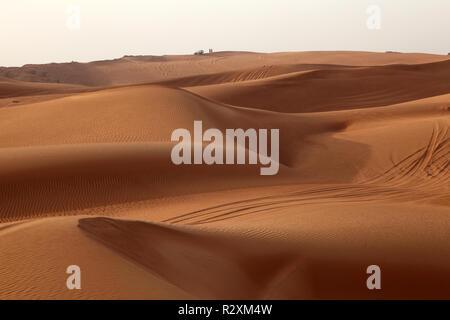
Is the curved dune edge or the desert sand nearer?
the desert sand

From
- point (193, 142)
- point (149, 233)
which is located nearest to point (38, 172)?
point (193, 142)

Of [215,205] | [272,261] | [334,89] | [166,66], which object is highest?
[166,66]

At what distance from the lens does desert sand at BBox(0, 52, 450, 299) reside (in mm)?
5422

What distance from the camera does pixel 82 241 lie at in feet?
17.7

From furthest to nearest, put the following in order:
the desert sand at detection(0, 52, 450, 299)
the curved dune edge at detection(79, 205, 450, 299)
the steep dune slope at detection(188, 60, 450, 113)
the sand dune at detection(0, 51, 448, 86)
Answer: the sand dune at detection(0, 51, 448, 86)
the steep dune slope at detection(188, 60, 450, 113)
the curved dune edge at detection(79, 205, 450, 299)
the desert sand at detection(0, 52, 450, 299)

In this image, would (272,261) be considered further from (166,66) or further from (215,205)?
(166,66)

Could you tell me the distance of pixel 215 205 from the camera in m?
10.1

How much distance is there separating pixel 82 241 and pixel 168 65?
56.5 meters

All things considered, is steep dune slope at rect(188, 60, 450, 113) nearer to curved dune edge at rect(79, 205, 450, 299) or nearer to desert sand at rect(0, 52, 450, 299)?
desert sand at rect(0, 52, 450, 299)

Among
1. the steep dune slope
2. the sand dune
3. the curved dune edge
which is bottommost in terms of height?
the curved dune edge

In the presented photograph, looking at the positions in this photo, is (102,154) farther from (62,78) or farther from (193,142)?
(62,78)

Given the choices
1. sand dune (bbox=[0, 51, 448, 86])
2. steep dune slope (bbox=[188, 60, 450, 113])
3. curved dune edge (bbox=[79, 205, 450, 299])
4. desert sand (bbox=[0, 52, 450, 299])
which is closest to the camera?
desert sand (bbox=[0, 52, 450, 299])

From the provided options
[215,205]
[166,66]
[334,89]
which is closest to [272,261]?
[215,205]

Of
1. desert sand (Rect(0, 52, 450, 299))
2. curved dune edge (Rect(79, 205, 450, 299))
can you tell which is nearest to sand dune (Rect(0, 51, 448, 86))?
desert sand (Rect(0, 52, 450, 299))
